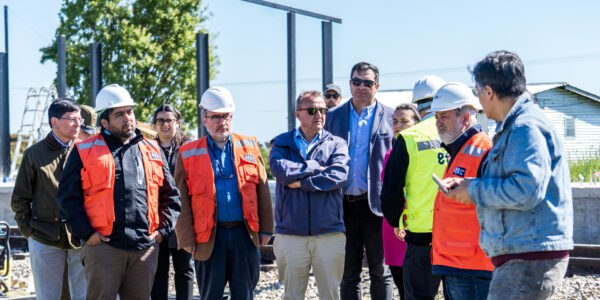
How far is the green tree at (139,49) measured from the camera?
3077cm

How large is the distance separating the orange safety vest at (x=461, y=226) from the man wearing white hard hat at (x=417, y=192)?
69 centimetres

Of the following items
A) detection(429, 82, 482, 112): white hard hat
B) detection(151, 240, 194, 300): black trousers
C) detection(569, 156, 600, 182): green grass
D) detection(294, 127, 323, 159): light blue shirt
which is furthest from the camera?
detection(569, 156, 600, 182): green grass

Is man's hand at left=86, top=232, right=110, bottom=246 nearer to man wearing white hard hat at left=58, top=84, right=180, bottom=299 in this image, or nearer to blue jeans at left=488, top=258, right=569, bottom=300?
man wearing white hard hat at left=58, top=84, right=180, bottom=299

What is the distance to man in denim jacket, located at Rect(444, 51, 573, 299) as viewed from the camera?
291 cm

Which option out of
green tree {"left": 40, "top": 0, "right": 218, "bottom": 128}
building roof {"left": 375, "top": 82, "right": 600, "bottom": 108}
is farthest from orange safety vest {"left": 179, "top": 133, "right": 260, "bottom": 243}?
building roof {"left": 375, "top": 82, "right": 600, "bottom": 108}

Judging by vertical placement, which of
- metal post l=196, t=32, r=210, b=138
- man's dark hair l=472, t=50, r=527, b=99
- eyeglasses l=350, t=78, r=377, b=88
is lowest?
man's dark hair l=472, t=50, r=527, b=99

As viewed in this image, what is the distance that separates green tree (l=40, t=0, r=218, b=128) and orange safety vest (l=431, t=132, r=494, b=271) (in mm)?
27975

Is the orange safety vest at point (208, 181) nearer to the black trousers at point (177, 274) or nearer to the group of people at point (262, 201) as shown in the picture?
the group of people at point (262, 201)

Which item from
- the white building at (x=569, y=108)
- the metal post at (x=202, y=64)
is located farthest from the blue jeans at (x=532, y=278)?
the white building at (x=569, y=108)

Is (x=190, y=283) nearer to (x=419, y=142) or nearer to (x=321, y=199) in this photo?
(x=321, y=199)

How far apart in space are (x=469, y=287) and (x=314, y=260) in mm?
1840

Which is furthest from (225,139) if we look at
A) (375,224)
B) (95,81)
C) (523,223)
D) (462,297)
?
(95,81)

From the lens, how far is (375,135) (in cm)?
584

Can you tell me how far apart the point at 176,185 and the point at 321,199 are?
121 cm
